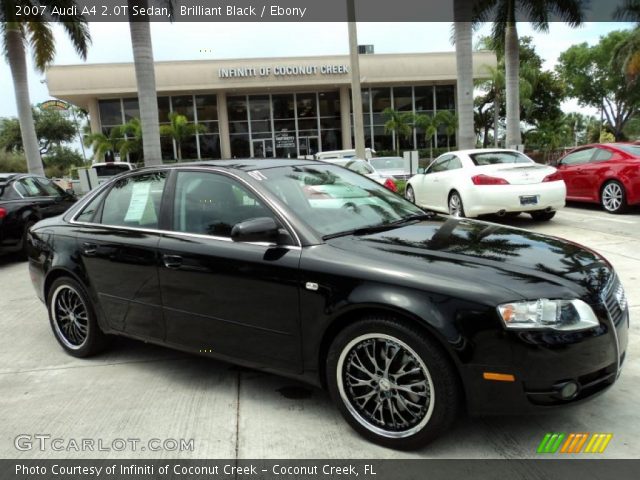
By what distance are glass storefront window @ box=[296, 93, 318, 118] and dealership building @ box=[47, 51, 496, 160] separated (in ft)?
0.19

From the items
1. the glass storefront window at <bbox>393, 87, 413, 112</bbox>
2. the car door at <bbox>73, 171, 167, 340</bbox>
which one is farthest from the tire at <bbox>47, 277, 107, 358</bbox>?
the glass storefront window at <bbox>393, 87, 413, 112</bbox>

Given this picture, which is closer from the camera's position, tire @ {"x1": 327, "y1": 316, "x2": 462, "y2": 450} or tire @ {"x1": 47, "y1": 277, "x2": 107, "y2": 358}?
tire @ {"x1": 327, "y1": 316, "x2": 462, "y2": 450}

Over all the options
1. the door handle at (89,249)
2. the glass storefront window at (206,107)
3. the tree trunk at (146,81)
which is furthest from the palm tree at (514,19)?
the glass storefront window at (206,107)

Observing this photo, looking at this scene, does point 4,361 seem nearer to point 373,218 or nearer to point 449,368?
point 373,218

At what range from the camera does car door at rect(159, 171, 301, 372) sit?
311cm

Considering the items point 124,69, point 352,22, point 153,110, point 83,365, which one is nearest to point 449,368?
point 83,365

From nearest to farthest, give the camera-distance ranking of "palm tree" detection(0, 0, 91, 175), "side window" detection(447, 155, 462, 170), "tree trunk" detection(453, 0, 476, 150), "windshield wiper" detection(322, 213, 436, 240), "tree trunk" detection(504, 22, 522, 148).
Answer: "windshield wiper" detection(322, 213, 436, 240), "side window" detection(447, 155, 462, 170), "tree trunk" detection(453, 0, 476, 150), "palm tree" detection(0, 0, 91, 175), "tree trunk" detection(504, 22, 522, 148)

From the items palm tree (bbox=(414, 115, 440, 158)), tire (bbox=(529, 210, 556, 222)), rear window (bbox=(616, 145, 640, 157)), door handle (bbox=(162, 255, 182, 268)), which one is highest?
palm tree (bbox=(414, 115, 440, 158))

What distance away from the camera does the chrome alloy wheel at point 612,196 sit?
975 centimetres

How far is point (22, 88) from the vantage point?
15.4m

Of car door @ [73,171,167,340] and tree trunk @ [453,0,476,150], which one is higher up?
tree trunk @ [453,0,476,150]

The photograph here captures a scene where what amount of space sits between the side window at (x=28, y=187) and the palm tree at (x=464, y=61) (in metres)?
10.1

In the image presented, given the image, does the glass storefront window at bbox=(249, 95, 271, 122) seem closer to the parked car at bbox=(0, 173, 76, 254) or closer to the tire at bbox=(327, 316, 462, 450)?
the parked car at bbox=(0, 173, 76, 254)

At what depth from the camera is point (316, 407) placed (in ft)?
11.1
